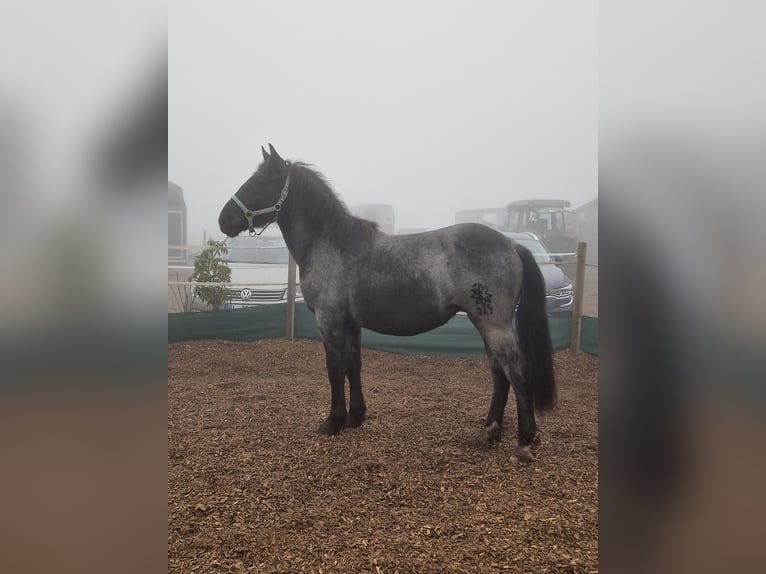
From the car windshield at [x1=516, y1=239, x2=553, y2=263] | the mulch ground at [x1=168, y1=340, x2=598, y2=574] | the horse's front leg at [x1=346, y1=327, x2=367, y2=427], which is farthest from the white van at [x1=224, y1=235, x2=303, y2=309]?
the car windshield at [x1=516, y1=239, x2=553, y2=263]

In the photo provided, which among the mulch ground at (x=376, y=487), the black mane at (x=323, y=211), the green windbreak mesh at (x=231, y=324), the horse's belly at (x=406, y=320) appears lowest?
the mulch ground at (x=376, y=487)

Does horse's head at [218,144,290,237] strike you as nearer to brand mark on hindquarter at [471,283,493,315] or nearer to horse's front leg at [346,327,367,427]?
horse's front leg at [346,327,367,427]

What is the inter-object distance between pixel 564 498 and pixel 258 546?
4.57ft

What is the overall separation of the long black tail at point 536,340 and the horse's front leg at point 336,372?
1.14 m

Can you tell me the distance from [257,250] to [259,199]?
270 centimetres

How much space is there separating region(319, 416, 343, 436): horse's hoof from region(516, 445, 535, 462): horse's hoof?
117 centimetres

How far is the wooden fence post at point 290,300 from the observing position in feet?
17.9

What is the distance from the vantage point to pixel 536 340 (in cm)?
269

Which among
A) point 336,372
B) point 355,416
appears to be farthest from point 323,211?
point 355,416

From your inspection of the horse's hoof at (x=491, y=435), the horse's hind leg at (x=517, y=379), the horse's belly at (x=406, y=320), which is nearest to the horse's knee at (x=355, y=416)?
the horse's belly at (x=406, y=320)

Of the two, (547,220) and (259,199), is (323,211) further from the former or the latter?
(547,220)

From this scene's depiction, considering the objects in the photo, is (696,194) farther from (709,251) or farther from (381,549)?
(381,549)

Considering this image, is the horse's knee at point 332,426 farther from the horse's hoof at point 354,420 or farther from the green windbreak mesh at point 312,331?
the green windbreak mesh at point 312,331

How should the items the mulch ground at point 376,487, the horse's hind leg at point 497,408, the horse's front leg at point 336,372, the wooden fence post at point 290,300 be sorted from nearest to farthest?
the mulch ground at point 376,487 < the horse's hind leg at point 497,408 < the horse's front leg at point 336,372 < the wooden fence post at point 290,300
